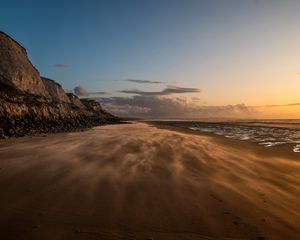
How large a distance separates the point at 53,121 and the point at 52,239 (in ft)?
94.9

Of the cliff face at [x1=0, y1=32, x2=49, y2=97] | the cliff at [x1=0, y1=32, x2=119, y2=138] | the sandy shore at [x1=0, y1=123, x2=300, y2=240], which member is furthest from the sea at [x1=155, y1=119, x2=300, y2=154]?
the cliff face at [x1=0, y1=32, x2=49, y2=97]

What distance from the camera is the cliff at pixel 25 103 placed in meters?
23.0

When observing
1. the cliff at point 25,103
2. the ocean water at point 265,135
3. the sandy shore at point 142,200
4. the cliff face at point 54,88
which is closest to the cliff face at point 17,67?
the cliff at point 25,103

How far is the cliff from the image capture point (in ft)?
75.4

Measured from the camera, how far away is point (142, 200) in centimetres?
646

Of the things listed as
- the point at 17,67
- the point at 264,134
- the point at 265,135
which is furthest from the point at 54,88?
the point at 265,135

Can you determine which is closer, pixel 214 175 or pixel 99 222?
pixel 99 222

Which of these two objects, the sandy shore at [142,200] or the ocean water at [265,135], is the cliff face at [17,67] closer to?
the ocean water at [265,135]

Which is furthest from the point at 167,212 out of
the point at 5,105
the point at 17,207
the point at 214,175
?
the point at 5,105

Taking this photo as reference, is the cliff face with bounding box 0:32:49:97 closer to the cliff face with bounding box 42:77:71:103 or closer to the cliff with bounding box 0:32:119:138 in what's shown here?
the cliff with bounding box 0:32:119:138

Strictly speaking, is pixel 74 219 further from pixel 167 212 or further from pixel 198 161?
pixel 198 161

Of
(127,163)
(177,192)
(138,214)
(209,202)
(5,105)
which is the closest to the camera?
(138,214)

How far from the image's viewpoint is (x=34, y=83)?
51.0 m

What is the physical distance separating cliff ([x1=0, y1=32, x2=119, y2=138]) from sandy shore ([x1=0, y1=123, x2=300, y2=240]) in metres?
11.7
